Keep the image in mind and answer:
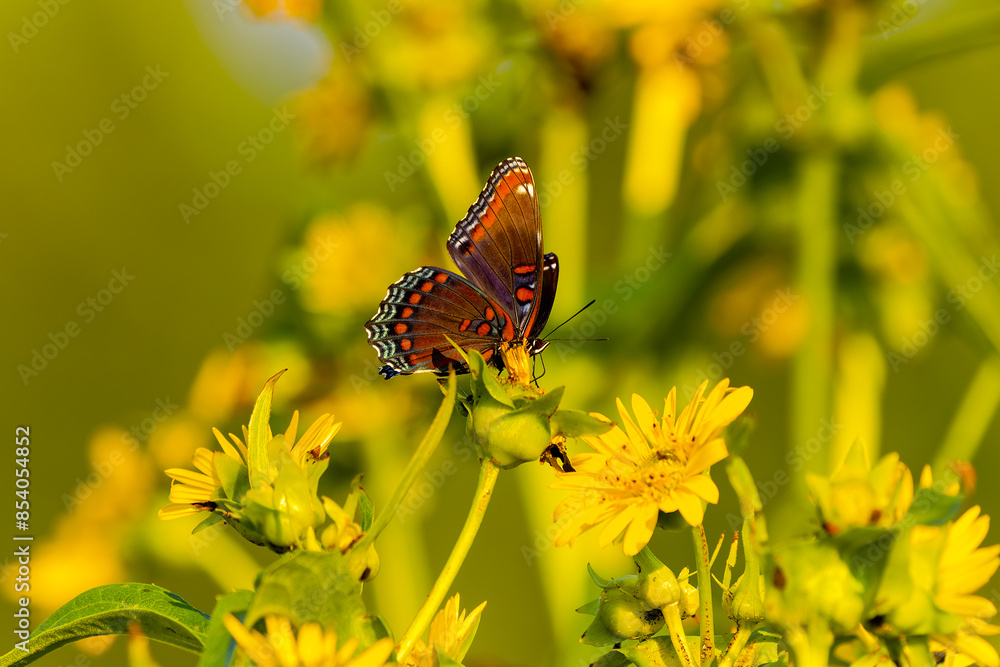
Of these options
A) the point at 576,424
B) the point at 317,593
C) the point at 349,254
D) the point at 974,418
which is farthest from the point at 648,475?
the point at 349,254

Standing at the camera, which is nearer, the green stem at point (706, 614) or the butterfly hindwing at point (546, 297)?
the green stem at point (706, 614)

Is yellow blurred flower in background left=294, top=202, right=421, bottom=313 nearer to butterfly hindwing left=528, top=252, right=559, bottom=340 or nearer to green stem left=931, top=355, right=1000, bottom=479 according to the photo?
butterfly hindwing left=528, top=252, right=559, bottom=340

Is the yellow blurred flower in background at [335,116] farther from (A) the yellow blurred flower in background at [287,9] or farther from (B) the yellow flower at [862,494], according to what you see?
(B) the yellow flower at [862,494]

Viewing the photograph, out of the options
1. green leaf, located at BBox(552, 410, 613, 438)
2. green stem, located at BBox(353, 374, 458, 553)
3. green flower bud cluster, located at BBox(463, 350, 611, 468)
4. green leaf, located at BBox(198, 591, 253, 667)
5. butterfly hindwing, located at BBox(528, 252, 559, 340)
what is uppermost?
butterfly hindwing, located at BBox(528, 252, 559, 340)

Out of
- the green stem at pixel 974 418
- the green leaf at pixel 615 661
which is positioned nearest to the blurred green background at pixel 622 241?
the green stem at pixel 974 418

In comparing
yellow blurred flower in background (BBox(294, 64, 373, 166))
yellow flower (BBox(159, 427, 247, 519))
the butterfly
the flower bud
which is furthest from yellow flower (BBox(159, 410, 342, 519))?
yellow blurred flower in background (BBox(294, 64, 373, 166))

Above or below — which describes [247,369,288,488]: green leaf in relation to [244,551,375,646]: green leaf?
above
